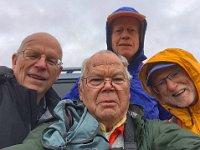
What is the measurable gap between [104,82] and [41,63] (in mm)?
591

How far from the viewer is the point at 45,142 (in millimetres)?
2221

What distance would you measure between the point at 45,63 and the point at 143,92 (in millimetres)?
950

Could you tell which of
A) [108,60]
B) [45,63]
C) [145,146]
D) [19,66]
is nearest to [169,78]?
[108,60]

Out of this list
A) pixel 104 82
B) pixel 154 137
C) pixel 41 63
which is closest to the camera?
pixel 154 137

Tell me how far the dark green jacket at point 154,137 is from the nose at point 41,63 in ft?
1.48

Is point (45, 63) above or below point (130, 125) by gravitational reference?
above

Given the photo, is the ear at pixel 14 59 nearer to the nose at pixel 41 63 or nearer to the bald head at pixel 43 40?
the bald head at pixel 43 40

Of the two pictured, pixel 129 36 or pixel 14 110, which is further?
pixel 129 36

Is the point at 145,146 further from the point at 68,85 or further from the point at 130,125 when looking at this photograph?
the point at 68,85

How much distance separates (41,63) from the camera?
278 centimetres

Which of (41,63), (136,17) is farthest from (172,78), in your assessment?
(41,63)

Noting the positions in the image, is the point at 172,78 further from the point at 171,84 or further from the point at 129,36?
the point at 129,36

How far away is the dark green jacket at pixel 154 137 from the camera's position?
208 cm

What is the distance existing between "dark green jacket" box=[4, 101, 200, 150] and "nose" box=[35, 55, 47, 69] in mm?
451
